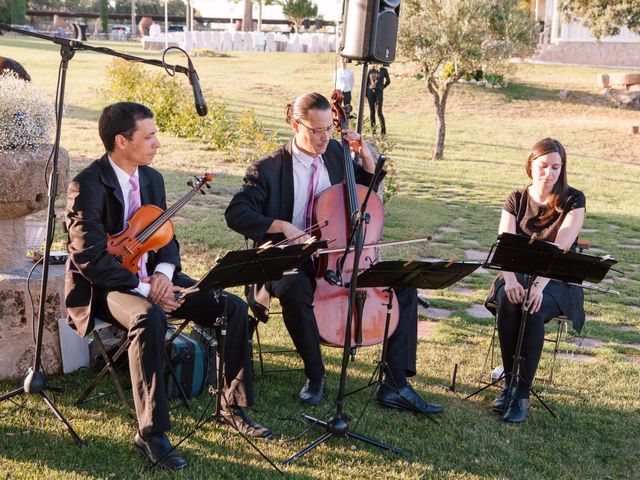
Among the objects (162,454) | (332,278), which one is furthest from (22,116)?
(162,454)

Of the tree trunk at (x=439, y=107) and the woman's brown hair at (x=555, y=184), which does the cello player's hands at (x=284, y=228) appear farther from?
the tree trunk at (x=439, y=107)

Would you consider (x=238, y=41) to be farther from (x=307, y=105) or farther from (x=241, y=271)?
(x=241, y=271)

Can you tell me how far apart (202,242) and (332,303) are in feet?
11.5

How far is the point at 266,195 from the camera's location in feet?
16.6

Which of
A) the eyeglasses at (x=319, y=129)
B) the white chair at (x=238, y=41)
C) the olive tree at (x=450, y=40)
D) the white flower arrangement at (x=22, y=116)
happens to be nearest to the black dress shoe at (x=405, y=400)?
the eyeglasses at (x=319, y=129)

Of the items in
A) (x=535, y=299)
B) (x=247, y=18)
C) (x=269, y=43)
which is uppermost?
(x=247, y=18)

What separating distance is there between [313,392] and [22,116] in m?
2.21

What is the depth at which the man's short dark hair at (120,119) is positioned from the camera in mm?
4238

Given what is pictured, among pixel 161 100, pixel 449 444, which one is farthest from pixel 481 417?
pixel 161 100

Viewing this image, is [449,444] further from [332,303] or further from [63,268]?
[63,268]

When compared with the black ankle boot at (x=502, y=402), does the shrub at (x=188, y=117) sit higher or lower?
higher

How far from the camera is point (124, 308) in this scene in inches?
160

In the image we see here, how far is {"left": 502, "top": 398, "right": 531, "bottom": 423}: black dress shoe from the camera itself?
471 cm

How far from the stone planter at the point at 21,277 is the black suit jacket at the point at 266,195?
1.00m
